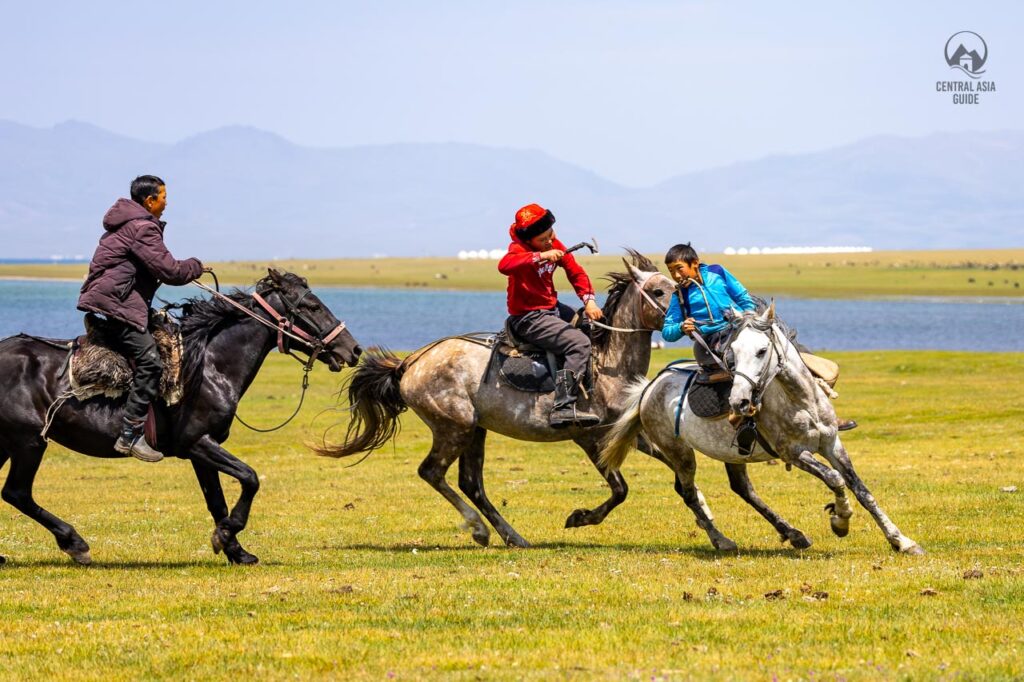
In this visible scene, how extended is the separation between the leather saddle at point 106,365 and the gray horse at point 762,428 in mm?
4345

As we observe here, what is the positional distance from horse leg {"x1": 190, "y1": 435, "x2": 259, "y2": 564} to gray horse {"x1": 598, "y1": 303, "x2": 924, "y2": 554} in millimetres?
3600

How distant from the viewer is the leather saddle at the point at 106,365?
1272cm

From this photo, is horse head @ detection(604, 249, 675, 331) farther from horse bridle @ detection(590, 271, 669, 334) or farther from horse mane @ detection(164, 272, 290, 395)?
horse mane @ detection(164, 272, 290, 395)

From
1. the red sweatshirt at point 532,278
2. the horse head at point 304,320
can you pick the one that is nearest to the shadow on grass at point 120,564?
the horse head at point 304,320

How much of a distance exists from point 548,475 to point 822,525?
6.78 m

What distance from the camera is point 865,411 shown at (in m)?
29.5

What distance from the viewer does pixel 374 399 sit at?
15609 mm

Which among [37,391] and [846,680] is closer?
[846,680]

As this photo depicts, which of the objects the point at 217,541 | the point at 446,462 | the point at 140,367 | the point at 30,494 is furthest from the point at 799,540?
the point at 30,494

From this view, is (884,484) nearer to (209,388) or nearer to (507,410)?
(507,410)

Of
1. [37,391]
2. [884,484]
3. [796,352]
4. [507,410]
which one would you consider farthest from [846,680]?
[884,484]

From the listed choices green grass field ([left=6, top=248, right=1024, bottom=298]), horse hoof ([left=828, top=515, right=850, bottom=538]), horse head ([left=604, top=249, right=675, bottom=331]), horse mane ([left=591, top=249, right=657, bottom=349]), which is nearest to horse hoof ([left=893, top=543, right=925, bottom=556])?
horse hoof ([left=828, top=515, right=850, bottom=538])

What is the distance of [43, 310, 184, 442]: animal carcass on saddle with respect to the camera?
1273 cm

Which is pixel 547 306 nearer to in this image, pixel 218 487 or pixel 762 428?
pixel 762 428
